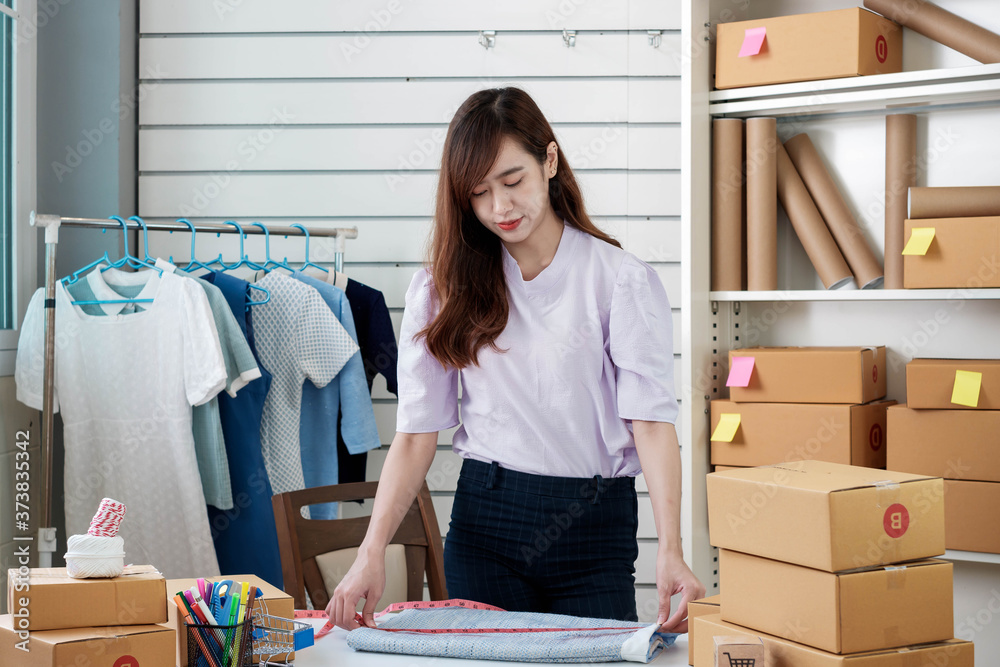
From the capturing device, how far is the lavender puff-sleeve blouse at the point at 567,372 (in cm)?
160

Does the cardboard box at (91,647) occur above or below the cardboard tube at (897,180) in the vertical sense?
below

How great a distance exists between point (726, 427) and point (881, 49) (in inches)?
43.7

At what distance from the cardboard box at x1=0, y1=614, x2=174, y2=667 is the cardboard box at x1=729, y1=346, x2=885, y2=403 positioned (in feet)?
5.41

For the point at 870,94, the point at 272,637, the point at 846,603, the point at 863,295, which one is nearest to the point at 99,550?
the point at 272,637

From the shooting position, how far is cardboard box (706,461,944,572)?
3.27 feet

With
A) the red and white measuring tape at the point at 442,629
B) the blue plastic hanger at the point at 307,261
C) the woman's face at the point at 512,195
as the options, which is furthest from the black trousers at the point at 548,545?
the blue plastic hanger at the point at 307,261

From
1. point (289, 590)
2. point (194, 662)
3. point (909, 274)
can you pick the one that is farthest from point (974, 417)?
point (194, 662)

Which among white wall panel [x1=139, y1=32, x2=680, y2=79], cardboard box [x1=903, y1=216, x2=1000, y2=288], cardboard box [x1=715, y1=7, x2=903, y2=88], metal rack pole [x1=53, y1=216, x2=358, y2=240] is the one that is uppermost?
white wall panel [x1=139, y1=32, x2=680, y2=79]

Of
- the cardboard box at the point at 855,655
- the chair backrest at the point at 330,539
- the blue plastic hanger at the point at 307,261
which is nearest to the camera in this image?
the cardboard box at the point at 855,655

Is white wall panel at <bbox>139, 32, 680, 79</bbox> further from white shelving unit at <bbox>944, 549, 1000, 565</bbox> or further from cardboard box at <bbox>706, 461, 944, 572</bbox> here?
cardboard box at <bbox>706, 461, 944, 572</bbox>

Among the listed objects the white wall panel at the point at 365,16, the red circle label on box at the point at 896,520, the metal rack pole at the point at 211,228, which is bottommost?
the red circle label on box at the point at 896,520

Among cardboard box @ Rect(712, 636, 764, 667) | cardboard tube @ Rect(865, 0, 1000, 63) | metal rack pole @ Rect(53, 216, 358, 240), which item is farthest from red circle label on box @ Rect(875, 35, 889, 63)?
cardboard box @ Rect(712, 636, 764, 667)

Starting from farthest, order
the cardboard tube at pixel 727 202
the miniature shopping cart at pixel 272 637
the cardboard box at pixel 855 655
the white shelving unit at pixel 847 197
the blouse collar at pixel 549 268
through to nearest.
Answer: the cardboard tube at pixel 727 202 < the white shelving unit at pixel 847 197 < the blouse collar at pixel 549 268 < the miniature shopping cart at pixel 272 637 < the cardboard box at pixel 855 655

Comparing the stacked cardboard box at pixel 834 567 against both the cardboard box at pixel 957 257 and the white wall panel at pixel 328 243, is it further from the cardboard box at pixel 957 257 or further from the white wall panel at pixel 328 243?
the white wall panel at pixel 328 243
